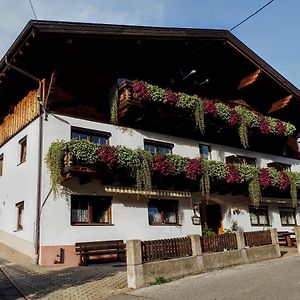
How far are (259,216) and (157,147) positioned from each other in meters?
7.78

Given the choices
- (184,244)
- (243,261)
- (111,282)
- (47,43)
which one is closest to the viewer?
(111,282)

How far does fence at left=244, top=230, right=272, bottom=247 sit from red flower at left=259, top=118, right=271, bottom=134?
7.71 m

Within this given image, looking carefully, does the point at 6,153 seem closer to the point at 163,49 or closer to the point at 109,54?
the point at 109,54

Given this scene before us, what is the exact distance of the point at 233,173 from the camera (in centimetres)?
1878

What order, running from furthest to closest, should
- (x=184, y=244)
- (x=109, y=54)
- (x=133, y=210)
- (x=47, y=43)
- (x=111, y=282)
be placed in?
(x=109, y=54)
(x=133, y=210)
(x=47, y=43)
(x=184, y=244)
(x=111, y=282)

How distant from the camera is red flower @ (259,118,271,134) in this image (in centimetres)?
2141

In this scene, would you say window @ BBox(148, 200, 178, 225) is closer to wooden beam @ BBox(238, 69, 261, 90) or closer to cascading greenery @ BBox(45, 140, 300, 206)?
cascading greenery @ BBox(45, 140, 300, 206)

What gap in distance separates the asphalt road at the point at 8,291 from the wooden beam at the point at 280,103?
19.3m

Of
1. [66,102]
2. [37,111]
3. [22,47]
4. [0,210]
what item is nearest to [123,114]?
[66,102]

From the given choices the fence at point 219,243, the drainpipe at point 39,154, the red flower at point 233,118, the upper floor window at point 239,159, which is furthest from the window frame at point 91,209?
the upper floor window at point 239,159

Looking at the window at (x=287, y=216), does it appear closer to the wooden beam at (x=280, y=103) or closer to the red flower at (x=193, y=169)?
the wooden beam at (x=280, y=103)

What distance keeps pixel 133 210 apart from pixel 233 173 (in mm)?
5406

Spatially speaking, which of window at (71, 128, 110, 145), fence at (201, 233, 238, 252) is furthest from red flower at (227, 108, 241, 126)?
fence at (201, 233, 238, 252)

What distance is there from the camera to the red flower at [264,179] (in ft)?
65.8
